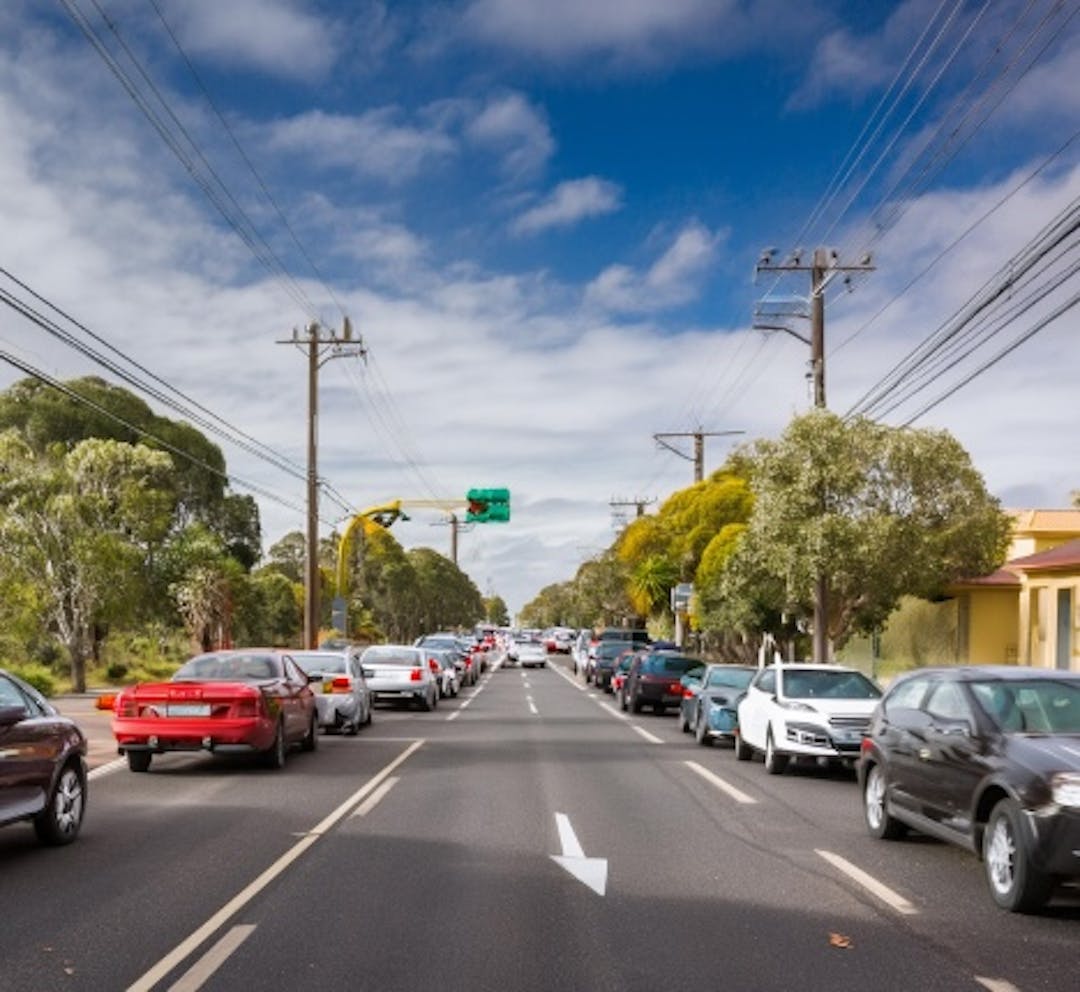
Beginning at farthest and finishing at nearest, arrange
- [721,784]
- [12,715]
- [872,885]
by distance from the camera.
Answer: [721,784], [12,715], [872,885]

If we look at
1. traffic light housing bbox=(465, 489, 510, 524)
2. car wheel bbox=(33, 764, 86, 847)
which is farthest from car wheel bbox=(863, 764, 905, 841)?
traffic light housing bbox=(465, 489, 510, 524)

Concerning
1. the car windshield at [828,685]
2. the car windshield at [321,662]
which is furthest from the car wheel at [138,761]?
the car windshield at [828,685]

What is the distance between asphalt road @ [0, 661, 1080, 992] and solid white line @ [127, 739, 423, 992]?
0.9 inches

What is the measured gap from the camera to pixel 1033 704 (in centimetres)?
977

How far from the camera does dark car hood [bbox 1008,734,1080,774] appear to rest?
8258 millimetres

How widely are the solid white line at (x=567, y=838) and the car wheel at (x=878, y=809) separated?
2.56 metres

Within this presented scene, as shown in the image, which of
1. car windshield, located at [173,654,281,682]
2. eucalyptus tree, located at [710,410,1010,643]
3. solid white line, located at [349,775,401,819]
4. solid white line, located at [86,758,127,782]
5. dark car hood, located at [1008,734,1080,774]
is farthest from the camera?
eucalyptus tree, located at [710,410,1010,643]

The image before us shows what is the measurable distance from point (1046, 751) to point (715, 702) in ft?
41.7

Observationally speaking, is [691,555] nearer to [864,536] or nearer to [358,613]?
[864,536]

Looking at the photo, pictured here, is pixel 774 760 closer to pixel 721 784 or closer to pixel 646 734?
pixel 721 784

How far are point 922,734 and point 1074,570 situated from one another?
61.0ft

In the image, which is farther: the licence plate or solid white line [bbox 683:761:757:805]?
the licence plate

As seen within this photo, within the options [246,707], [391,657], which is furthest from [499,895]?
[391,657]

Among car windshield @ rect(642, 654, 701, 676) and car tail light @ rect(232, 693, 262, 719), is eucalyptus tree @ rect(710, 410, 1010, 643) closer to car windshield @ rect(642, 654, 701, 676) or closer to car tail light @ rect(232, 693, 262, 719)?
car windshield @ rect(642, 654, 701, 676)
